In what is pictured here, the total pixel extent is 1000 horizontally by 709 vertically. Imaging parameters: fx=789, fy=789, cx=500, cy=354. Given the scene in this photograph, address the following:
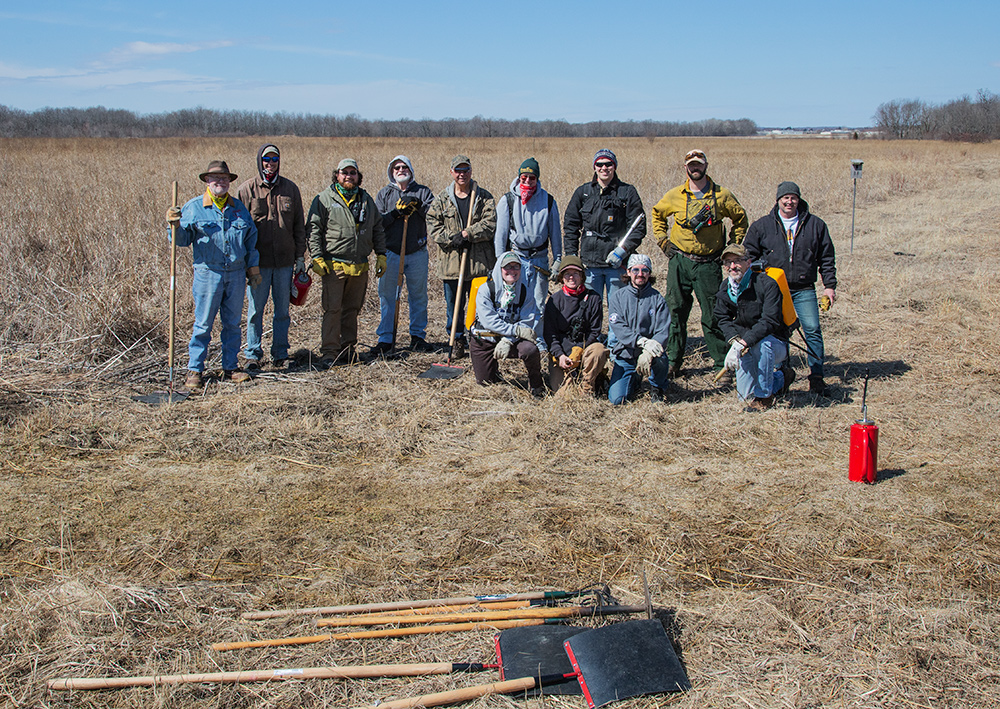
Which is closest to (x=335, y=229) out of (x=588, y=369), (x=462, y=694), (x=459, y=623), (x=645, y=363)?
(x=588, y=369)

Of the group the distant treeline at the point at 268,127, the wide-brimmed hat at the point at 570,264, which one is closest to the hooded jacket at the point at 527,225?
the wide-brimmed hat at the point at 570,264

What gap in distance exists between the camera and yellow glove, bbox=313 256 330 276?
7.11 m

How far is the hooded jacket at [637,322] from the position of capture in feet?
20.8

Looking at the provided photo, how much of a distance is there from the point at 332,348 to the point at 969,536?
5.28 metres

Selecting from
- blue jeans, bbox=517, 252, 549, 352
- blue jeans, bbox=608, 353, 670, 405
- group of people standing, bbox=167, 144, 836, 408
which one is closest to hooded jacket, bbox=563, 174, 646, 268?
group of people standing, bbox=167, 144, 836, 408

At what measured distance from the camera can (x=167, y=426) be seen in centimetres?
582

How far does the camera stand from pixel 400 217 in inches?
300

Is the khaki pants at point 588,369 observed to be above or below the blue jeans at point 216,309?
below

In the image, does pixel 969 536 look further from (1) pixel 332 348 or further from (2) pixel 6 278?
(2) pixel 6 278

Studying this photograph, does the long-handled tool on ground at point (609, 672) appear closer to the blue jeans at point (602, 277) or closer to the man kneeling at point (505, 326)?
the man kneeling at point (505, 326)

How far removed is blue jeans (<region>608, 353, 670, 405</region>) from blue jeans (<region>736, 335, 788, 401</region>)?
1.89ft

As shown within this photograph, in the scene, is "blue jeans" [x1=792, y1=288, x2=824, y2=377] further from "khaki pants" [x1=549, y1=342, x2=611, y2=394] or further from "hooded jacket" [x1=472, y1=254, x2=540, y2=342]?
"hooded jacket" [x1=472, y1=254, x2=540, y2=342]

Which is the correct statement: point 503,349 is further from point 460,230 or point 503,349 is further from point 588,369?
point 460,230

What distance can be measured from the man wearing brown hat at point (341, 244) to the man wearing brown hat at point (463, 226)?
23.0 inches
